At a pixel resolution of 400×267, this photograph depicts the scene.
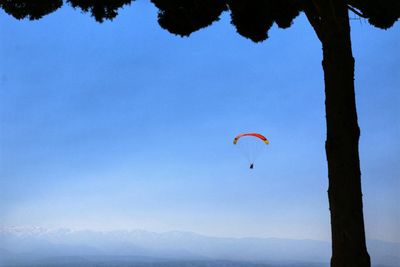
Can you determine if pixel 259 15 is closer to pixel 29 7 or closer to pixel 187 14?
pixel 187 14

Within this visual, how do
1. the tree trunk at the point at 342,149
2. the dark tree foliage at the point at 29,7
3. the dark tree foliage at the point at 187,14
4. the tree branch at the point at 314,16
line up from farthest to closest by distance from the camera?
the dark tree foliage at the point at 187,14 < the dark tree foliage at the point at 29,7 < the tree branch at the point at 314,16 < the tree trunk at the point at 342,149

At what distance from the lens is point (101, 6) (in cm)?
988

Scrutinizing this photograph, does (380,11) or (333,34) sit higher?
(380,11)

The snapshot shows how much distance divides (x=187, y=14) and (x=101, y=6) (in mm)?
1947

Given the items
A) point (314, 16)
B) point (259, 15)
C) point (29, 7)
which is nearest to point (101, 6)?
point (29, 7)

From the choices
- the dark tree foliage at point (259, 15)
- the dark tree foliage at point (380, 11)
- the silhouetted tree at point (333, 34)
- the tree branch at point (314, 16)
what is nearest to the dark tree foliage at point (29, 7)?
the silhouetted tree at point (333, 34)

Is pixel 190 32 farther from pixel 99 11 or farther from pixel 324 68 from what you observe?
pixel 324 68

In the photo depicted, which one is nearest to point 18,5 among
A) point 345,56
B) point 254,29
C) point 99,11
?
point 99,11

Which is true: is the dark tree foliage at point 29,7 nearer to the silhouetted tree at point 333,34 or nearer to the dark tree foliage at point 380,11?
the silhouetted tree at point 333,34

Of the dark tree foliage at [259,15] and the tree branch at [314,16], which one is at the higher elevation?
the dark tree foliage at [259,15]

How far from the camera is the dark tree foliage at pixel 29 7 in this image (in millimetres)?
9539

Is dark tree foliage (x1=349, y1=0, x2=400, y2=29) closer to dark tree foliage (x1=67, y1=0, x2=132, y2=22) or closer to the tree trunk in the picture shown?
the tree trunk

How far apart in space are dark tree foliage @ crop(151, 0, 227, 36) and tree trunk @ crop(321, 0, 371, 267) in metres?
3.83

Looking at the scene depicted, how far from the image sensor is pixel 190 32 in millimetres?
10352
